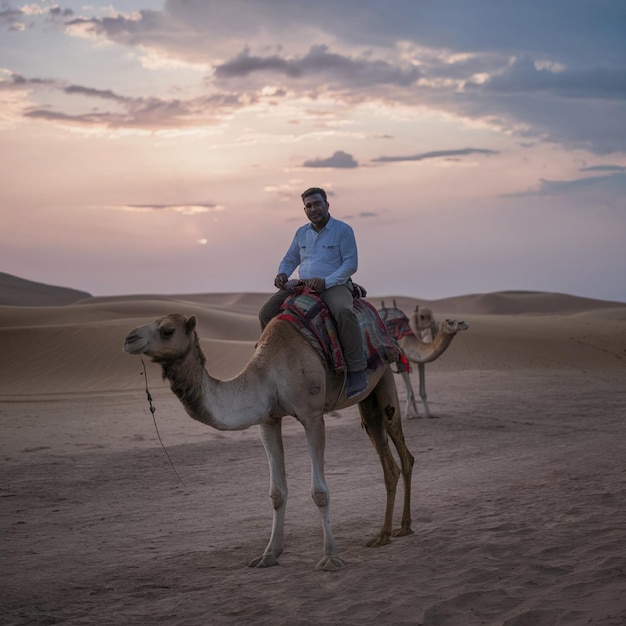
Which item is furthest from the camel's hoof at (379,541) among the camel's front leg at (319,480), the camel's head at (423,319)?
the camel's head at (423,319)

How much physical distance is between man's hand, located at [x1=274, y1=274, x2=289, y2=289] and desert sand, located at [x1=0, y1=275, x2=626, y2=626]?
2472mm

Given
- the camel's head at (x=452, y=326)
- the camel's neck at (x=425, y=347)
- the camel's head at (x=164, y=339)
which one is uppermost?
Answer: the camel's head at (x=164, y=339)

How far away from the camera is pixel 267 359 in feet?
23.1

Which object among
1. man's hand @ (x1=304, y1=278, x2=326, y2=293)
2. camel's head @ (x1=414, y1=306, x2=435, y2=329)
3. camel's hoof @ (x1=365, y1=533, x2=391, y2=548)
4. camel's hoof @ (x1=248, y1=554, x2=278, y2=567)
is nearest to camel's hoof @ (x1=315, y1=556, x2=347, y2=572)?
camel's hoof @ (x1=248, y1=554, x2=278, y2=567)

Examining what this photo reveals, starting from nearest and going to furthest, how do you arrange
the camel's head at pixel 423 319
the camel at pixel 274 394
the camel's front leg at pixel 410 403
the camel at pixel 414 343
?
the camel at pixel 274 394 → the camel at pixel 414 343 → the camel's front leg at pixel 410 403 → the camel's head at pixel 423 319

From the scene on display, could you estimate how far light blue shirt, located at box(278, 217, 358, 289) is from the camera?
7.64 meters

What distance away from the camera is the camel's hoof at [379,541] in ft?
24.2

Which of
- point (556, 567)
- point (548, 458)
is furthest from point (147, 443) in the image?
point (556, 567)

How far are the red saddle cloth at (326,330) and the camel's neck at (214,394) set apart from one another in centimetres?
70

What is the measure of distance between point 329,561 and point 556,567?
1.83 metres

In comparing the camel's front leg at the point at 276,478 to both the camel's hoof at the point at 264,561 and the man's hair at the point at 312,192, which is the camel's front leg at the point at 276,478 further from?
the man's hair at the point at 312,192

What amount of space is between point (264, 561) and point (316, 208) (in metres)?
3.23

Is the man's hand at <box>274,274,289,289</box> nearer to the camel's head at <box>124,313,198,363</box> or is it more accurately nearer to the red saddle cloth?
the red saddle cloth

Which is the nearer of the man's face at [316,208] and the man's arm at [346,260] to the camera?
the man's arm at [346,260]
